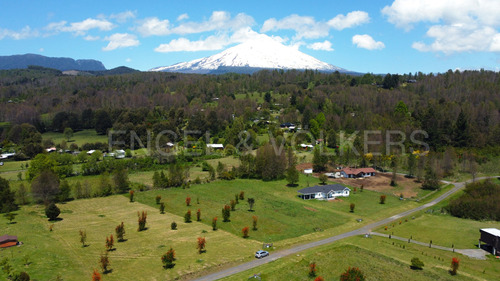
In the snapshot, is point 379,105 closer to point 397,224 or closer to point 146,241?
point 397,224

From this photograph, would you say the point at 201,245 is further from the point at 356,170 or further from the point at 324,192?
the point at 356,170

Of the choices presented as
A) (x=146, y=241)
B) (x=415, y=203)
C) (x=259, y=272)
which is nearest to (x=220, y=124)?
(x=415, y=203)

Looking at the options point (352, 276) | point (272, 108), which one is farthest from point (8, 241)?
point (272, 108)

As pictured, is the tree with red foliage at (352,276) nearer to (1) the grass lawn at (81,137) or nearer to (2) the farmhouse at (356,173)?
(2) the farmhouse at (356,173)

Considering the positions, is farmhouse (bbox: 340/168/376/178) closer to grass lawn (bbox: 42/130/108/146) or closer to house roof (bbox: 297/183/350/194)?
house roof (bbox: 297/183/350/194)

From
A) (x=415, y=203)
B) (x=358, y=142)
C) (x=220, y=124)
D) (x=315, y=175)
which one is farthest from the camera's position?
(x=220, y=124)
